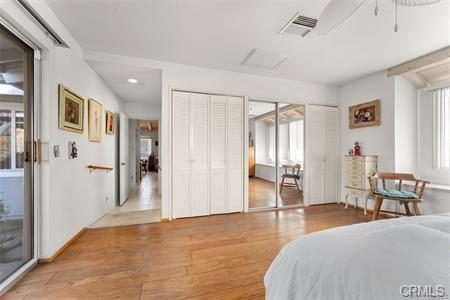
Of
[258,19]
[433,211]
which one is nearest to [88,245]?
[258,19]

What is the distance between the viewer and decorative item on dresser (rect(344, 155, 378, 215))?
323 cm

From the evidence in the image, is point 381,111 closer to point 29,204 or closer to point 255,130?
point 255,130

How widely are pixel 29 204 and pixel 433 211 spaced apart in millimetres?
5034

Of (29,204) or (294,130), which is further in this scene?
(294,130)

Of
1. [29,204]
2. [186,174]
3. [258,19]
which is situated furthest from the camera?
[186,174]

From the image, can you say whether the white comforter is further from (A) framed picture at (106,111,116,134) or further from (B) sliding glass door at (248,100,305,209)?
(A) framed picture at (106,111,116,134)

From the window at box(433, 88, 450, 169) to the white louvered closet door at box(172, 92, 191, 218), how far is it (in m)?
3.98

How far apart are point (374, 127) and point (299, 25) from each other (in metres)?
2.51

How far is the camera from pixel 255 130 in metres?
5.82

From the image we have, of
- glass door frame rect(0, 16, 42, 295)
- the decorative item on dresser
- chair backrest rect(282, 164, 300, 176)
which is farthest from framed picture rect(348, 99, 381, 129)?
glass door frame rect(0, 16, 42, 295)

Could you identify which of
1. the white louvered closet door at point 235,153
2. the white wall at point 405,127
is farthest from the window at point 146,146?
the white wall at point 405,127

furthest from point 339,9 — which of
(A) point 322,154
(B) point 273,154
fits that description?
(B) point 273,154

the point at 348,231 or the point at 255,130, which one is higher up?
the point at 255,130

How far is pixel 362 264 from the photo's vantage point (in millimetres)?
700
